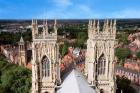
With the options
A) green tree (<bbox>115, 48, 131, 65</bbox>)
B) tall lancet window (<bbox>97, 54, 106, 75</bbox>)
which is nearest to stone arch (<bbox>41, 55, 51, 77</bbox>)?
tall lancet window (<bbox>97, 54, 106, 75</bbox>)

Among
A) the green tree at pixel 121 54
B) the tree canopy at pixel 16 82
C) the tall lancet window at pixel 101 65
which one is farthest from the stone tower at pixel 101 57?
the green tree at pixel 121 54

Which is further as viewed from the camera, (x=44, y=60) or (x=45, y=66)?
(x=45, y=66)

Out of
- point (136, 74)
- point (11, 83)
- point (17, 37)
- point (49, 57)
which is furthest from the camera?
point (17, 37)

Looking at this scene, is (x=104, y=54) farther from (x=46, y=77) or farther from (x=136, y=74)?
(x=136, y=74)

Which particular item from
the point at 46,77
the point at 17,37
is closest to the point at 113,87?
the point at 46,77

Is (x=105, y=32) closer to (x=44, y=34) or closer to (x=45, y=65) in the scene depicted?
(x=44, y=34)

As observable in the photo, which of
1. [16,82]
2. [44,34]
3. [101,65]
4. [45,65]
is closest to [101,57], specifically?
[101,65]


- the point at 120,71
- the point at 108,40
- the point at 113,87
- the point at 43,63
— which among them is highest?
the point at 108,40
